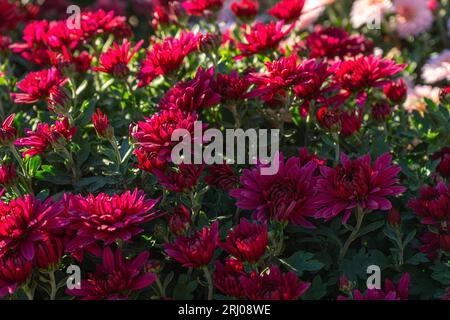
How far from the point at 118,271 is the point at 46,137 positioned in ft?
1.39

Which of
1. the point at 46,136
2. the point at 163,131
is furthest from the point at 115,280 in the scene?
the point at 46,136

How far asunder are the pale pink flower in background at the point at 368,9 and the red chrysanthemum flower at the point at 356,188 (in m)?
1.72

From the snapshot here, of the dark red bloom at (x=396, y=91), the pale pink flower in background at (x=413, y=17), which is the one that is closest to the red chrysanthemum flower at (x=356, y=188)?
the dark red bloom at (x=396, y=91)

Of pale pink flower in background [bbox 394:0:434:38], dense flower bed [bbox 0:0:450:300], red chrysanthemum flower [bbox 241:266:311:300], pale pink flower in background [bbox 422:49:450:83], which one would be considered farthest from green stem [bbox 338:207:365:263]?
pale pink flower in background [bbox 394:0:434:38]

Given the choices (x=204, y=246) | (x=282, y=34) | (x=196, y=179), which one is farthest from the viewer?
(x=282, y=34)

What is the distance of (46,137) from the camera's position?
1.54m

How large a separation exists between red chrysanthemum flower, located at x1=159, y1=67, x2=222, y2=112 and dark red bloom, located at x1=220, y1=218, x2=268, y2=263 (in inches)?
13.7

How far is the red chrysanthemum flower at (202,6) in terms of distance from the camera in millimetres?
2125

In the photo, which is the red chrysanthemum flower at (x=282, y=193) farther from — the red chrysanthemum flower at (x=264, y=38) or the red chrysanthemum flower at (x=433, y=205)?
the red chrysanthemum flower at (x=264, y=38)

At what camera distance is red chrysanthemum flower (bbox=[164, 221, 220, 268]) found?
1.28 metres
